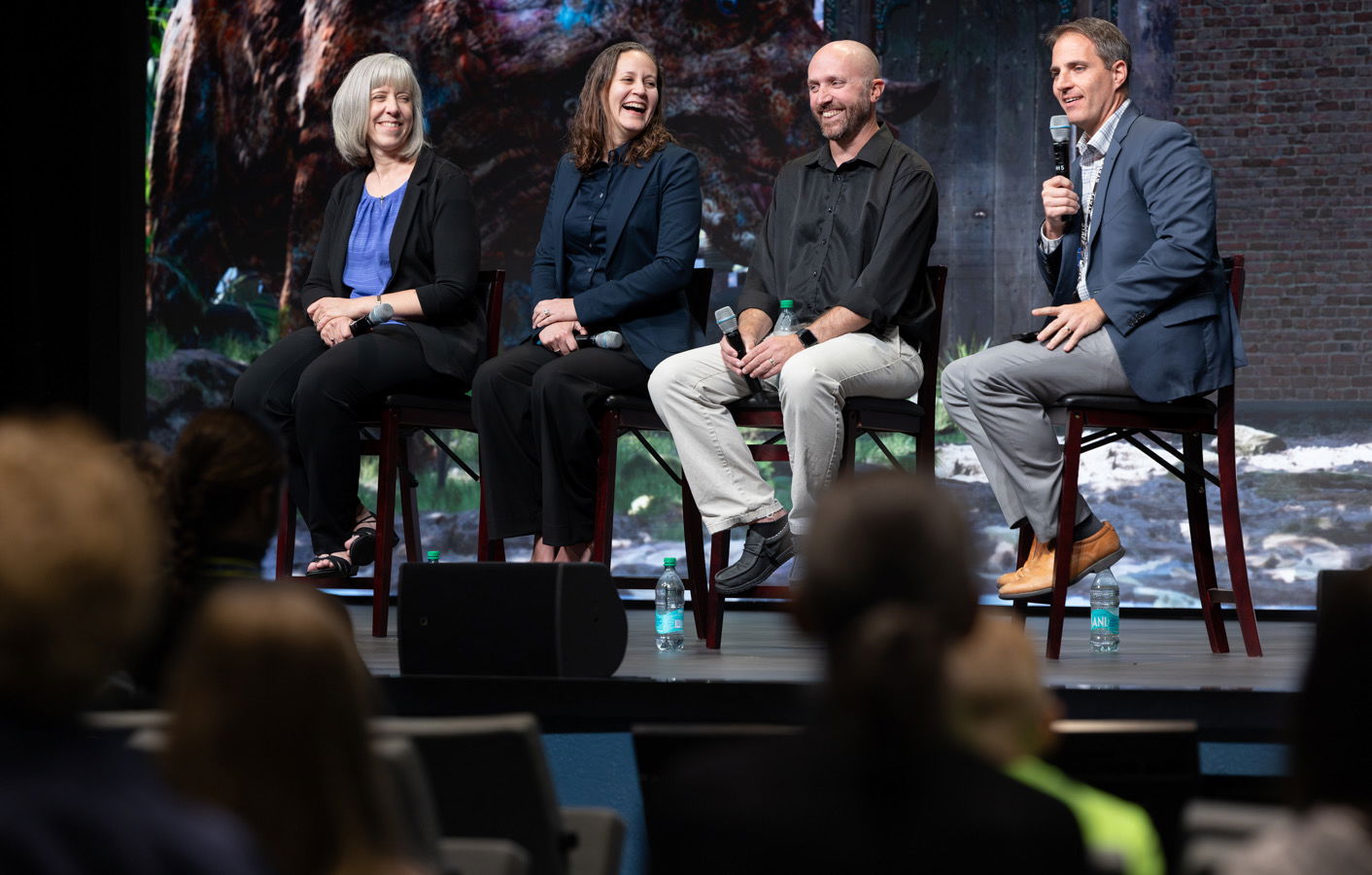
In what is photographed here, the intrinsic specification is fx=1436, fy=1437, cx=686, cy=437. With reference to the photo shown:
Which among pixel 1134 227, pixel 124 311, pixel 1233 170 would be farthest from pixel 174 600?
pixel 1233 170

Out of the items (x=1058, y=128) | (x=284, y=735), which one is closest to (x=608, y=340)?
(x=1058, y=128)

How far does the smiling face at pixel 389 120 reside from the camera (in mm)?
3557

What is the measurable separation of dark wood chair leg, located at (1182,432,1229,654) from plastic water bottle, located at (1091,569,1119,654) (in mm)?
180

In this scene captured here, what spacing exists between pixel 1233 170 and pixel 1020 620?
3049mm

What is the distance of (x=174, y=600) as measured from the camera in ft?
5.18

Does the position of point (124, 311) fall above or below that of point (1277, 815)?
above

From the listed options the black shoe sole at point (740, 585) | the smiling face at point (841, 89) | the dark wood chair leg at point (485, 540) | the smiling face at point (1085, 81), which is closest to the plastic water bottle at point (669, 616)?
the black shoe sole at point (740, 585)

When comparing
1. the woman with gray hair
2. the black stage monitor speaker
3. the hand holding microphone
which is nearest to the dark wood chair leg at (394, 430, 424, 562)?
the woman with gray hair

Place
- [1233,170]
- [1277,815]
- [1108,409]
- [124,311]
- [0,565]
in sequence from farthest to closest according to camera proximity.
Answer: [1233,170]
[124,311]
[1108,409]
[1277,815]
[0,565]

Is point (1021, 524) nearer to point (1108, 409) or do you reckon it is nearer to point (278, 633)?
point (1108, 409)

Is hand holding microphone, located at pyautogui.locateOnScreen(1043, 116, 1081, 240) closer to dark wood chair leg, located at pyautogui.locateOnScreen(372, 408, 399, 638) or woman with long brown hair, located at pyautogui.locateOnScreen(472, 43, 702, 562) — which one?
woman with long brown hair, located at pyautogui.locateOnScreen(472, 43, 702, 562)

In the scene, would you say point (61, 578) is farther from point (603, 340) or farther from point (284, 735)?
point (603, 340)

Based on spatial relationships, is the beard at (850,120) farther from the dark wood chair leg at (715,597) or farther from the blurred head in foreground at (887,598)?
the blurred head in foreground at (887,598)

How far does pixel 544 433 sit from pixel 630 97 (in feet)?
2.80
